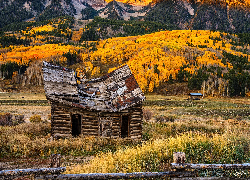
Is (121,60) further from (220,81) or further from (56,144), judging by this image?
(56,144)

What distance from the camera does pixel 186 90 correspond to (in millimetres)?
90375

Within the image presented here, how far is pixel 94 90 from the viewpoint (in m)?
18.8

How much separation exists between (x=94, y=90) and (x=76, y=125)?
11.1ft

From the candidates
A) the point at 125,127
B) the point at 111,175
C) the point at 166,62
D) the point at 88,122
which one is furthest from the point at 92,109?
the point at 166,62

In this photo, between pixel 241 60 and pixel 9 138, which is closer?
pixel 9 138

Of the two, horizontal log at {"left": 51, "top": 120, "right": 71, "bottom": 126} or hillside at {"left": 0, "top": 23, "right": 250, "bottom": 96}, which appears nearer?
horizontal log at {"left": 51, "top": 120, "right": 71, "bottom": 126}

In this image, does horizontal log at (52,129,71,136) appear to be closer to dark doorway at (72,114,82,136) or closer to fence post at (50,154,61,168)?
dark doorway at (72,114,82,136)

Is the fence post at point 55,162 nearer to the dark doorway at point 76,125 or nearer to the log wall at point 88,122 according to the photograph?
the log wall at point 88,122

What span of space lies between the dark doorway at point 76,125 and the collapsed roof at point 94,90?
151 cm

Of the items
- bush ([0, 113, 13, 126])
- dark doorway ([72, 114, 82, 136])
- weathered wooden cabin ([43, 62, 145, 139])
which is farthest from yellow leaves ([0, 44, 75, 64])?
dark doorway ([72, 114, 82, 136])

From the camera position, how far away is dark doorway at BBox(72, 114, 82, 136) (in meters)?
17.0

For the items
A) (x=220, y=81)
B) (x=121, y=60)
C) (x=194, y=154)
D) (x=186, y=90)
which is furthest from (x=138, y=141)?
(x=121, y=60)

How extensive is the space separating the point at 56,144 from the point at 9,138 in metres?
3.23

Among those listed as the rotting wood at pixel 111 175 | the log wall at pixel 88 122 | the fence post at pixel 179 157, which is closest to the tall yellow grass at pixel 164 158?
the rotting wood at pixel 111 175
